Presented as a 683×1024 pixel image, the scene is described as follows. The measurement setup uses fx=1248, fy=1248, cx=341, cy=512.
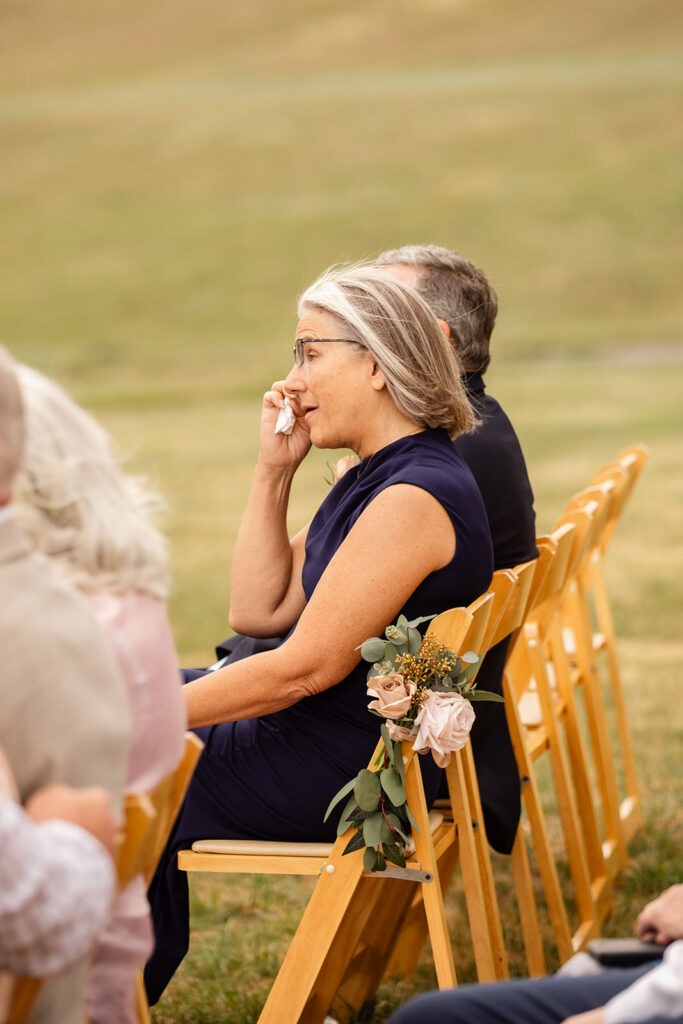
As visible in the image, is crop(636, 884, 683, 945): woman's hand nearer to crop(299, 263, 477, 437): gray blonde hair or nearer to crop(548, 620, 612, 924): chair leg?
crop(299, 263, 477, 437): gray blonde hair

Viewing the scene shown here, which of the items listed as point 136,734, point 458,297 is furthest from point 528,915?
point 136,734

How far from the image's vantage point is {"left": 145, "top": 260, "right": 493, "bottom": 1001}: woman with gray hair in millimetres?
2605

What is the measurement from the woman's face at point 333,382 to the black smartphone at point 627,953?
53.0 inches

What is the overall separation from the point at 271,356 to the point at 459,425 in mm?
25188

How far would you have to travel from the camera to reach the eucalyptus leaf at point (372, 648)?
2.50 metres

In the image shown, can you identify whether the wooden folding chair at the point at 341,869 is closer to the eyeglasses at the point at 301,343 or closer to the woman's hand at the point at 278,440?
the eyeglasses at the point at 301,343

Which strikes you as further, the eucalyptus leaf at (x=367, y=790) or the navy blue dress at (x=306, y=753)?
the navy blue dress at (x=306, y=753)

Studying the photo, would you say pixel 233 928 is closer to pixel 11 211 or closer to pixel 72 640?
pixel 72 640

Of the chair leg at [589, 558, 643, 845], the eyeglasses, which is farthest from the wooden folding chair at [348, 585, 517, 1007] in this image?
the chair leg at [589, 558, 643, 845]

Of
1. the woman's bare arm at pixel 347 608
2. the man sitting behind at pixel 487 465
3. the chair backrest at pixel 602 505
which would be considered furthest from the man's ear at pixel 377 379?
the chair backrest at pixel 602 505

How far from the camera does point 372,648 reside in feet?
8.20

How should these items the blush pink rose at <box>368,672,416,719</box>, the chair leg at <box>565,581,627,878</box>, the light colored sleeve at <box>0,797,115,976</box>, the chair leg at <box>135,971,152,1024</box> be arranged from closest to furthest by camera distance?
the light colored sleeve at <box>0,797,115,976</box> < the chair leg at <box>135,971,152,1024</box> < the blush pink rose at <box>368,672,416,719</box> < the chair leg at <box>565,581,627,878</box>

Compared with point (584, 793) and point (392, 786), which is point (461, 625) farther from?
point (584, 793)

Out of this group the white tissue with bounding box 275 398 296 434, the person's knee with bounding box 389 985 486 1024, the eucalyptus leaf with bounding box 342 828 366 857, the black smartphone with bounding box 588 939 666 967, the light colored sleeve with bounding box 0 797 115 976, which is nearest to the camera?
the light colored sleeve with bounding box 0 797 115 976
